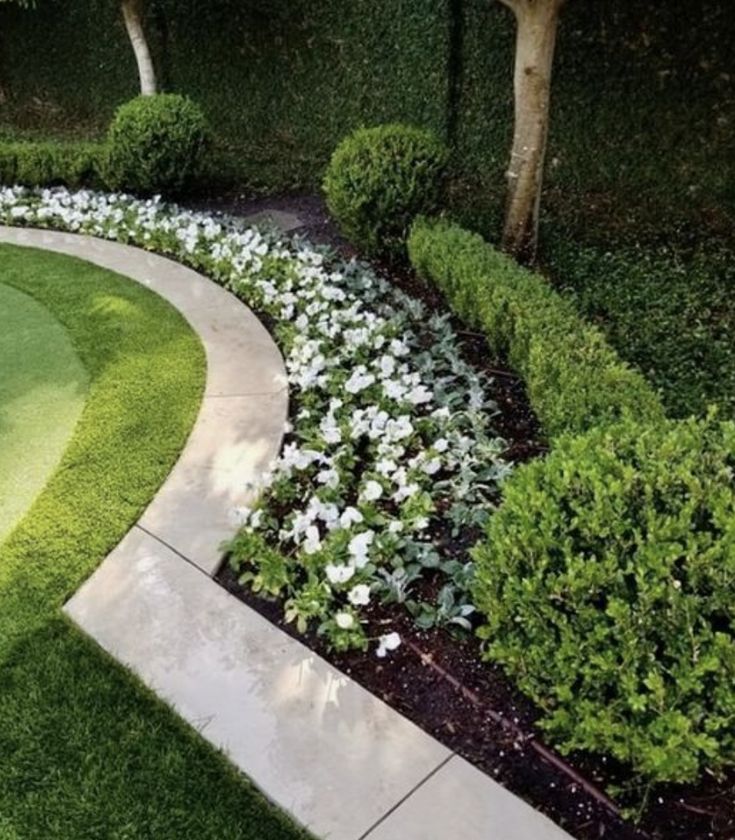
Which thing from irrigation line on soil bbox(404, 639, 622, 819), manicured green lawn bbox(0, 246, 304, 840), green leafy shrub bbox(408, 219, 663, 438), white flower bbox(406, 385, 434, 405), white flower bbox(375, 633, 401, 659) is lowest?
manicured green lawn bbox(0, 246, 304, 840)

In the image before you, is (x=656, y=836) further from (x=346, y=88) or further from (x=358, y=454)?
(x=346, y=88)

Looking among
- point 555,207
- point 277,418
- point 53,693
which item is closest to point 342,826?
point 53,693

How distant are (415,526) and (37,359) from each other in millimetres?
3038

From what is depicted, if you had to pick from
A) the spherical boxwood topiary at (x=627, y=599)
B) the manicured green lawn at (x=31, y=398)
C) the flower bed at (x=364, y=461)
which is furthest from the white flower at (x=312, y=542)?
the manicured green lawn at (x=31, y=398)

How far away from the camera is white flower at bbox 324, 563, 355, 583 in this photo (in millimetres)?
3006

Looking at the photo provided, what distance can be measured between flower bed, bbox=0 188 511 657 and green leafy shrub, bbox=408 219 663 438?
265mm

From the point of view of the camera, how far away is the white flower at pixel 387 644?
285 cm

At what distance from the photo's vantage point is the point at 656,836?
7.54ft

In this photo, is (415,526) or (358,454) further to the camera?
(358,454)

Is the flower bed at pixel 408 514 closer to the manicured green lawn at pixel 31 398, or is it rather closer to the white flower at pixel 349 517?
the white flower at pixel 349 517

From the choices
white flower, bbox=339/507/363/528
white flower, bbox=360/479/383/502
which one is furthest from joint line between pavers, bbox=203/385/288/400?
white flower, bbox=339/507/363/528

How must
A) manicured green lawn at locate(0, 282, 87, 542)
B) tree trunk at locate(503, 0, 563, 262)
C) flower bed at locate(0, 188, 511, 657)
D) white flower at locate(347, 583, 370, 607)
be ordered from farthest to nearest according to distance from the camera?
tree trunk at locate(503, 0, 563, 262) → manicured green lawn at locate(0, 282, 87, 542) → flower bed at locate(0, 188, 511, 657) → white flower at locate(347, 583, 370, 607)

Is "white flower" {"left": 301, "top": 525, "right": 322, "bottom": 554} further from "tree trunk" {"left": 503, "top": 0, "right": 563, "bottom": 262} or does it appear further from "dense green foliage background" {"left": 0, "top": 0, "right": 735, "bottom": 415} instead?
"tree trunk" {"left": 503, "top": 0, "right": 563, "bottom": 262}

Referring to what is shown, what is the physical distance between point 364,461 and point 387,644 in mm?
1257
